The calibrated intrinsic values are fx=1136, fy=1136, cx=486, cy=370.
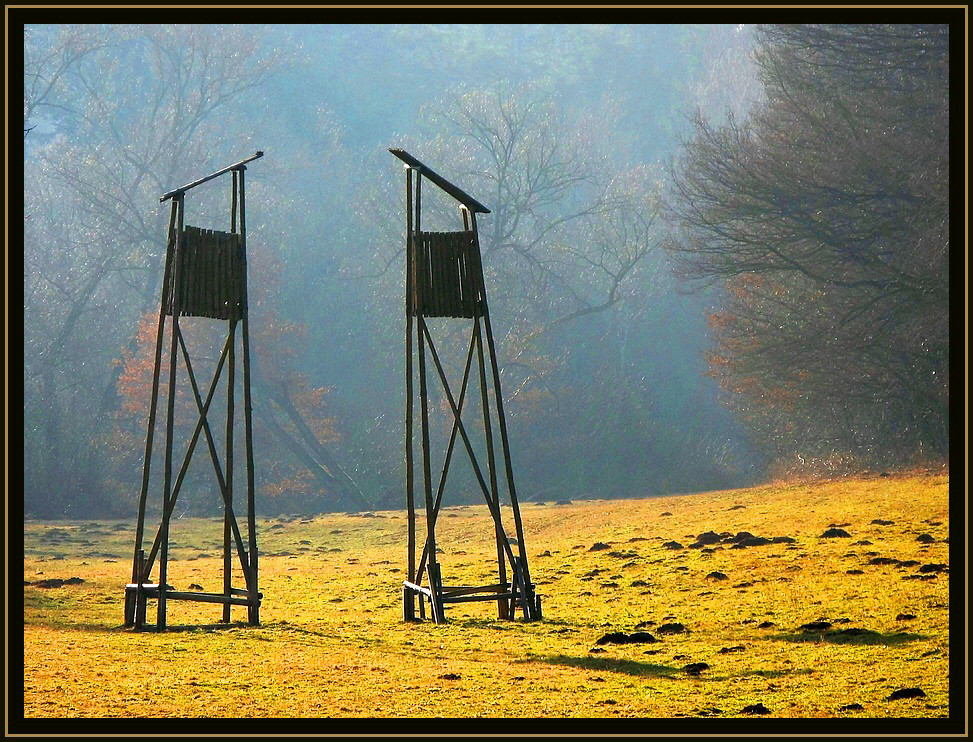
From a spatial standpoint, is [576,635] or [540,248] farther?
[540,248]

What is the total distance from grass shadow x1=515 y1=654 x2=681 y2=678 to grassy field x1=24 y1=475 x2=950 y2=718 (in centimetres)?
2

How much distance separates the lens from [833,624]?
892cm

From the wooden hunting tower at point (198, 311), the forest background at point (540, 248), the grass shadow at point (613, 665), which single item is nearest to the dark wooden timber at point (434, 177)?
the wooden hunting tower at point (198, 311)

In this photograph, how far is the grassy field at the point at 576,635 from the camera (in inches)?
253

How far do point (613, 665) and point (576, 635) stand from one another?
1258 mm

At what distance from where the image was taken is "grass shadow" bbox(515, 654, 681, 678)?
7.26 metres

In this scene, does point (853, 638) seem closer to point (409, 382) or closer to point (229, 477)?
point (409, 382)

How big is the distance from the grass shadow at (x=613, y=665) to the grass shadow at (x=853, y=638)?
142 cm

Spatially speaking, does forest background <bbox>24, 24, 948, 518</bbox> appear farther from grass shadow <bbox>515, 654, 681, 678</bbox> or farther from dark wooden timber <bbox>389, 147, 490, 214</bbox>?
grass shadow <bbox>515, 654, 681, 678</bbox>

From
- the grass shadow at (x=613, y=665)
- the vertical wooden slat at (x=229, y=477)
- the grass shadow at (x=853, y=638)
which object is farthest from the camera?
the vertical wooden slat at (x=229, y=477)

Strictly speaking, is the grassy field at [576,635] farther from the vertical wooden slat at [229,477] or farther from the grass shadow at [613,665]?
the vertical wooden slat at [229,477]

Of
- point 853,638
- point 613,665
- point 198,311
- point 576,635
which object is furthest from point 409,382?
point 853,638

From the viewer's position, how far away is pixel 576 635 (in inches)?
344
